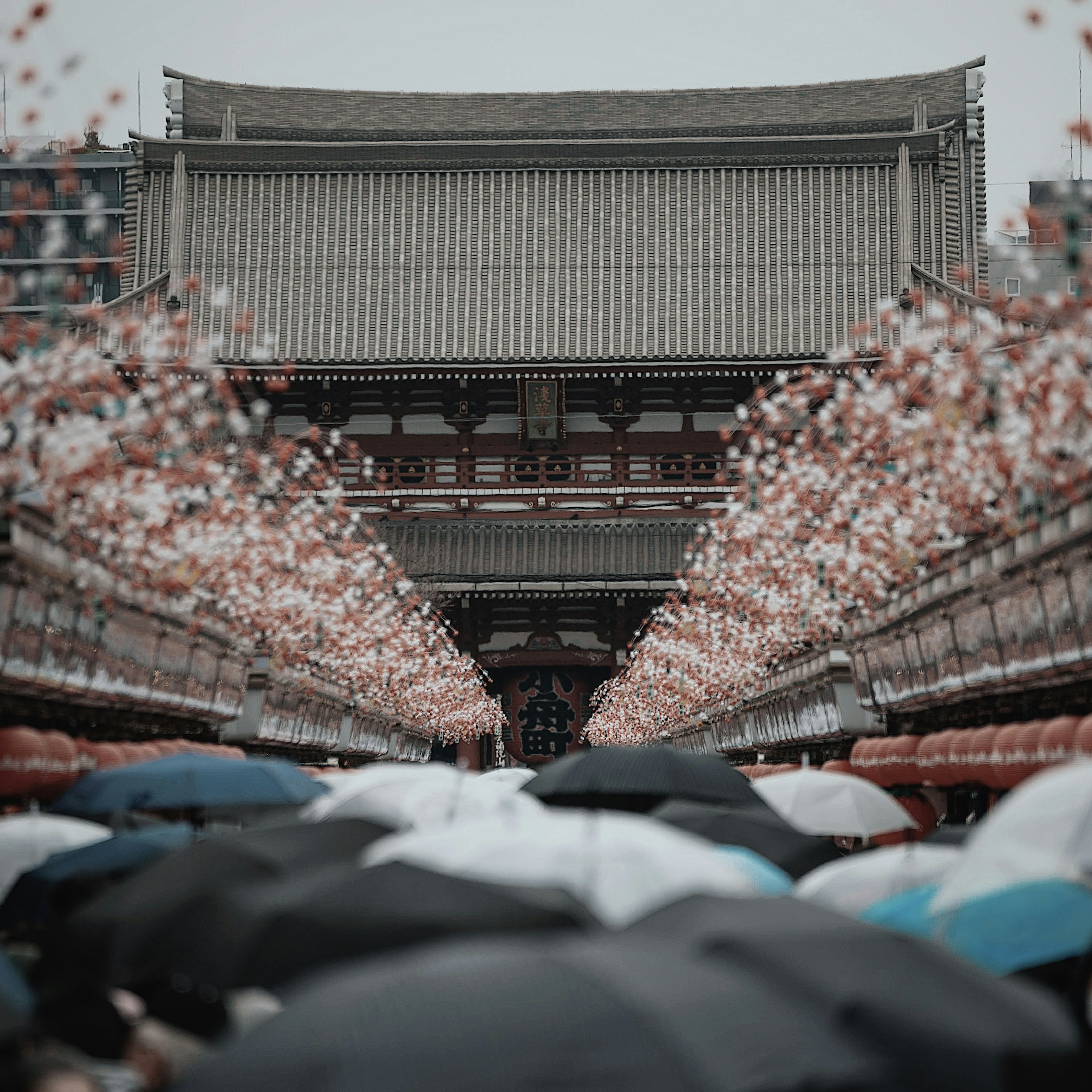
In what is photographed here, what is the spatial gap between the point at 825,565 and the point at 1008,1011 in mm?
13433

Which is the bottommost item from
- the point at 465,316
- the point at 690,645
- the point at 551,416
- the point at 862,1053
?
the point at 862,1053

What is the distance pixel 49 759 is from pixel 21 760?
1.49 ft

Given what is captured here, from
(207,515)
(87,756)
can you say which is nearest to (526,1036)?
(87,756)

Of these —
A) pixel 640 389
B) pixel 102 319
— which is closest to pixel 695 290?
pixel 640 389

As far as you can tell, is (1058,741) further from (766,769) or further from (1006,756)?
(766,769)

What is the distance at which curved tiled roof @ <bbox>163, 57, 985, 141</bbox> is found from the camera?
35719 millimetres

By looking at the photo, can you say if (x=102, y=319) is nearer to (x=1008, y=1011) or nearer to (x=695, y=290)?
(x=1008, y=1011)

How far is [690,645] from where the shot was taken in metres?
26.8

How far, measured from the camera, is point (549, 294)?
33.3 metres

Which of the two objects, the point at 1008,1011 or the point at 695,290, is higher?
the point at 695,290

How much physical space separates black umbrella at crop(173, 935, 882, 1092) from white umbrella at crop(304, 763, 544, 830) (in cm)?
496

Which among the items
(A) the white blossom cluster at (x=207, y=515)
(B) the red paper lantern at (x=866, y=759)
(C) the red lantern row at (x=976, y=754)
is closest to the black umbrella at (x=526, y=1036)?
(A) the white blossom cluster at (x=207, y=515)

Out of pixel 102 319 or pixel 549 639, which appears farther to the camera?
pixel 549 639

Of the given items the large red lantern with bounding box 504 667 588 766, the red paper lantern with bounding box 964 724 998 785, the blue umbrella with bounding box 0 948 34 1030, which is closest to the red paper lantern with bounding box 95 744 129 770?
the red paper lantern with bounding box 964 724 998 785
